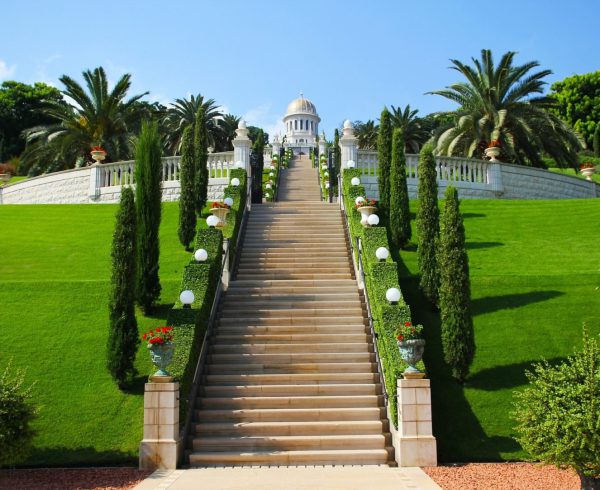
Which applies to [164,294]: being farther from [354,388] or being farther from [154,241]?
[354,388]

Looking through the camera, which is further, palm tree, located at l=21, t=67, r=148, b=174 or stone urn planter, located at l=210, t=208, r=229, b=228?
palm tree, located at l=21, t=67, r=148, b=174

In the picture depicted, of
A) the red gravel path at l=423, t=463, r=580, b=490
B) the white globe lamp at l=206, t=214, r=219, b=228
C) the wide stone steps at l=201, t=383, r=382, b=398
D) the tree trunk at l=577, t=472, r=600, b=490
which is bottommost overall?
the red gravel path at l=423, t=463, r=580, b=490

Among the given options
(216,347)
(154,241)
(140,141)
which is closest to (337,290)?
(216,347)

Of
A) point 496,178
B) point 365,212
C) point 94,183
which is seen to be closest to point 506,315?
point 365,212

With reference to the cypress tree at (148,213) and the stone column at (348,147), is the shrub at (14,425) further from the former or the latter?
the stone column at (348,147)

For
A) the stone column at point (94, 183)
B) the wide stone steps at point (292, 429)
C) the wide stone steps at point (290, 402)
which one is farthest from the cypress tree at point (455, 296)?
the stone column at point (94, 183)

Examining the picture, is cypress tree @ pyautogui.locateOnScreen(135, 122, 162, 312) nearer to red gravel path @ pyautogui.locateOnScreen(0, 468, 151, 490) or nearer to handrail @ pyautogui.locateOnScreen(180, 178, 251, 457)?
handrail @ pyautogui.locateOnScreen(180, 178, 251, 457)

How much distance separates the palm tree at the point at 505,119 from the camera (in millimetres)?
31219

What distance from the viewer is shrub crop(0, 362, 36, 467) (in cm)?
911

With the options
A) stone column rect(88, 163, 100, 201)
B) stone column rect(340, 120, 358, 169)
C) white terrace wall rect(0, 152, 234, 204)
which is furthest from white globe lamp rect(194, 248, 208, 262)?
stone column rect(88, 163, 100, 201)

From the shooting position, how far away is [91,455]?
410 inches

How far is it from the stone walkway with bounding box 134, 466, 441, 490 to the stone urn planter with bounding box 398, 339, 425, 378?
5.61 feet

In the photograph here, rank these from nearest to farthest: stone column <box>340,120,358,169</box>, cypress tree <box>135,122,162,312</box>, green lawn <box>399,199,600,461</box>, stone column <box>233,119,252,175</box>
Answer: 1. green lawn <box>399,199,600,461</box>
2. cypress tree <box>135,122,162,312</box>
3. stone column <box>340,120,358,169</box>
4. stone column <box>233,119,252,175</box>

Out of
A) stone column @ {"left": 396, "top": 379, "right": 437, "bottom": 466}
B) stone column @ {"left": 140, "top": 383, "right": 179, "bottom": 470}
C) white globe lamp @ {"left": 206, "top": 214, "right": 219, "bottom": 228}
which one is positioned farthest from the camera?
white globe lamp @ {"left": 206, "top": 214, "right": 219, "bottom": 228}
